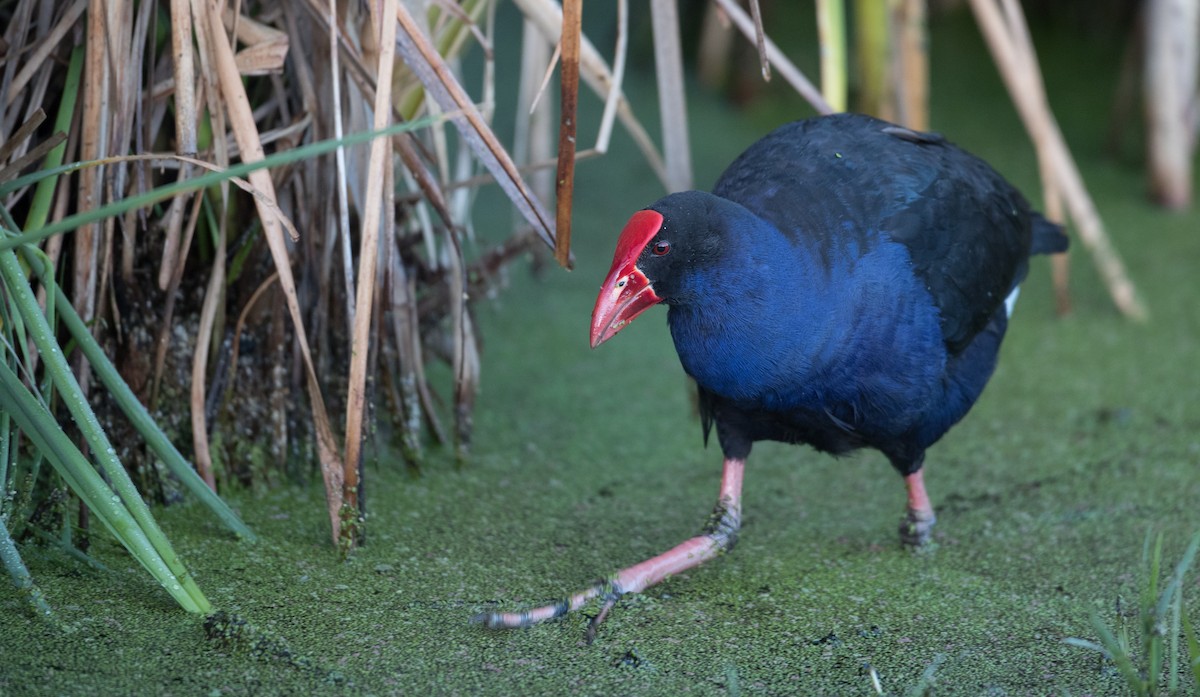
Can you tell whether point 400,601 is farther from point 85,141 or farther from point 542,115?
point 542,115

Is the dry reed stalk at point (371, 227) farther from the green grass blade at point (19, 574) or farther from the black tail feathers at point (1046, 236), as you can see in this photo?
the black tail feathers at point (1046, 236)

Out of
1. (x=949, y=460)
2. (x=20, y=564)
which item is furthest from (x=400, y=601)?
(x=949, y=460)

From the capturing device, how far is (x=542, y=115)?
2574 mm

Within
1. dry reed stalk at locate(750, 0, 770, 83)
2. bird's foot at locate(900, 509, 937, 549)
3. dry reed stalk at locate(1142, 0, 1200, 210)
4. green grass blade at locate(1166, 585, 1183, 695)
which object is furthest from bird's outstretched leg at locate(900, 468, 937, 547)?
dry reed stalk at locate(1142, 0, 1200, 210)

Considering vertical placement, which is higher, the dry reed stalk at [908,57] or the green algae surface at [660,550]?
the dry reed stalk at [908,57]

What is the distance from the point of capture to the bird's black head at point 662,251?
1.58 m

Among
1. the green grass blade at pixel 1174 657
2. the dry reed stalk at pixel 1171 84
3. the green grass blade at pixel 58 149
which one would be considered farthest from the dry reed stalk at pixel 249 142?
the dry reed stalk at pixel 1171 84

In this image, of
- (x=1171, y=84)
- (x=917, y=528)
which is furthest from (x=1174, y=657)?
(x=1171, y=84)

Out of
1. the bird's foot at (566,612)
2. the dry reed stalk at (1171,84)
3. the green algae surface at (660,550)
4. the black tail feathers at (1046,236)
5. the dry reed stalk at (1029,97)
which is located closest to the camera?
the green algae surface at (660,550)

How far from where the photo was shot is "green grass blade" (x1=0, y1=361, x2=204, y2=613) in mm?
1325

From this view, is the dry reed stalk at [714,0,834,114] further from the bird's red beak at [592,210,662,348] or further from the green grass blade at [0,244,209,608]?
the green grass blade at [0,244,209,608]

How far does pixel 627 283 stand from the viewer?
1605 millimetres

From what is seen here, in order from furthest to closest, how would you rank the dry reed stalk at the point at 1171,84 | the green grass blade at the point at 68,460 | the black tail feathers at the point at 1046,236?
the dry reed stalk at the point at 1171,84 < the black tail feathers at the point at 1046,236 < the green grass blade at the point at 68,460

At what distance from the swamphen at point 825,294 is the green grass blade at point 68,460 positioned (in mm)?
454
